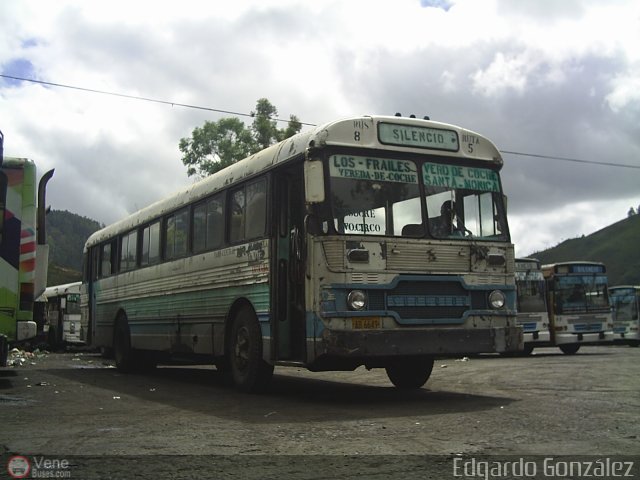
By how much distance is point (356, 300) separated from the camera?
27.3 ft

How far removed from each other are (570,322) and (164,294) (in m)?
15.7

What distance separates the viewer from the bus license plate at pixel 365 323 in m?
8.27

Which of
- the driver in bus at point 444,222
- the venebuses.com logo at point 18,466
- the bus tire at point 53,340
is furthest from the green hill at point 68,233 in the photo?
the venebuses.com logo at point 18,466

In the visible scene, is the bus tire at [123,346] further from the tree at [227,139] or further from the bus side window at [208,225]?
the tree at [227,139]

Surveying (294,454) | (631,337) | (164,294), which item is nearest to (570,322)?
(631,337)

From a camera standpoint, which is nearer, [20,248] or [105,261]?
[20,248]

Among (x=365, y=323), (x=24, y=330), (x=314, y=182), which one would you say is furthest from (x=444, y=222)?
(x=24, y=330)

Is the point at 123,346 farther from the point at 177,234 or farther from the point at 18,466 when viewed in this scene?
the point at 18,466

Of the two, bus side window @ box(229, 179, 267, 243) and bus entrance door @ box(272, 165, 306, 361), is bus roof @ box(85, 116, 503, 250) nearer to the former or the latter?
bus side window @ box(229, 179, 267, 243)

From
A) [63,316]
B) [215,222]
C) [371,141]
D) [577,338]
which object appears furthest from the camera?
[63,316]

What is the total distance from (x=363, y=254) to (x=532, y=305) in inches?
655

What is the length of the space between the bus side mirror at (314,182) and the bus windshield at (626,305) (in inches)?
1147

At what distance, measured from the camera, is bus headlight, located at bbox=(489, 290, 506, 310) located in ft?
30.1

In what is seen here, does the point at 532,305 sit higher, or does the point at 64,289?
the point at 64,289
